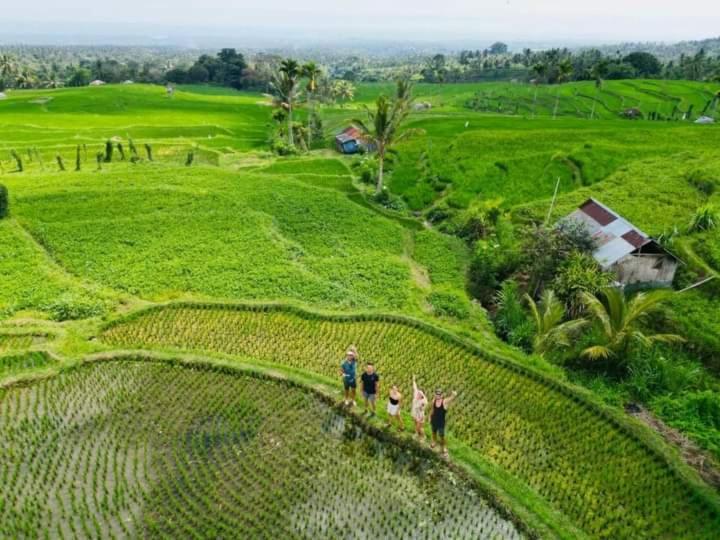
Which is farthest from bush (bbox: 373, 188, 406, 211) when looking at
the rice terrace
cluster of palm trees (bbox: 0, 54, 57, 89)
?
cluster of palm trees (bbox: 0, 54, 57, 89)

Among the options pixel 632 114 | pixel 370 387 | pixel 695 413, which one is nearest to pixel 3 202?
pixel 370 387

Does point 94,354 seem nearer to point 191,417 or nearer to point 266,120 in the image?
point 191,417

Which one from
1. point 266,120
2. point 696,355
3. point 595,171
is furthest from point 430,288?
point 266,120

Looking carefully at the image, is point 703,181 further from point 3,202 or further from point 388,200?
point 3,202

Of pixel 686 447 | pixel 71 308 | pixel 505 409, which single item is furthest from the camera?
pixel 71 308

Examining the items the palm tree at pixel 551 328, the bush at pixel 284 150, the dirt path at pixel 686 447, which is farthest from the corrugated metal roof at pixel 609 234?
the bush at pixel 284 150

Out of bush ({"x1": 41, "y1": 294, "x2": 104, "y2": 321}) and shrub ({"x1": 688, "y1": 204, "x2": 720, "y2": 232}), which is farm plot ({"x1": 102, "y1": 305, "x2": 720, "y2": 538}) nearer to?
bush ({"x1": 41, "y1": 294, "x2": 104, "y2": 321})
